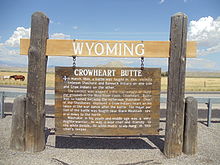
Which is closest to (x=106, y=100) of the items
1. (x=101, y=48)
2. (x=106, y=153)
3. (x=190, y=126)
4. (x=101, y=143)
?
(x=101, y=48)

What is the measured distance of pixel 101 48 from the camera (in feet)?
14.9

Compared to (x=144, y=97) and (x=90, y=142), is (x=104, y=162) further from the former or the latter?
(x=144, y=97)

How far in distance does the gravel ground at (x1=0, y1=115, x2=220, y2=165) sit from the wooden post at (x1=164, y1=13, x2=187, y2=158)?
41 cm

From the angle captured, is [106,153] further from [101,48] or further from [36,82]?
[101,48]

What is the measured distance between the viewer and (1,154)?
14.6 feet

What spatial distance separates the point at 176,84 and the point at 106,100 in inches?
62.0

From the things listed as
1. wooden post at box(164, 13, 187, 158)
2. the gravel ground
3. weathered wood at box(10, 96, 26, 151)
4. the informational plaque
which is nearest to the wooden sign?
wooden post at box(164, 13, 187, 158)

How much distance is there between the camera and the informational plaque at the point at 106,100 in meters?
4.55

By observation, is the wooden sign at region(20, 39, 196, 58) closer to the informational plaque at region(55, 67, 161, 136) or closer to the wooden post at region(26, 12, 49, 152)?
the wooden post at region(26, 12, 49, 152)

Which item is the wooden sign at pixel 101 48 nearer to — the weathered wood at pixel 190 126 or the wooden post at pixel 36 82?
Result: the wooden post at pixel 36 82

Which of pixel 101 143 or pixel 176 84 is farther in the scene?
pixel 101 143

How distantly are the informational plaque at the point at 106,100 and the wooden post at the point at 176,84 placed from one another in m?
0.30

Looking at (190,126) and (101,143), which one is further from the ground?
(190,126)

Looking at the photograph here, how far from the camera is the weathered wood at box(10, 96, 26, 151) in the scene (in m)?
4.59
